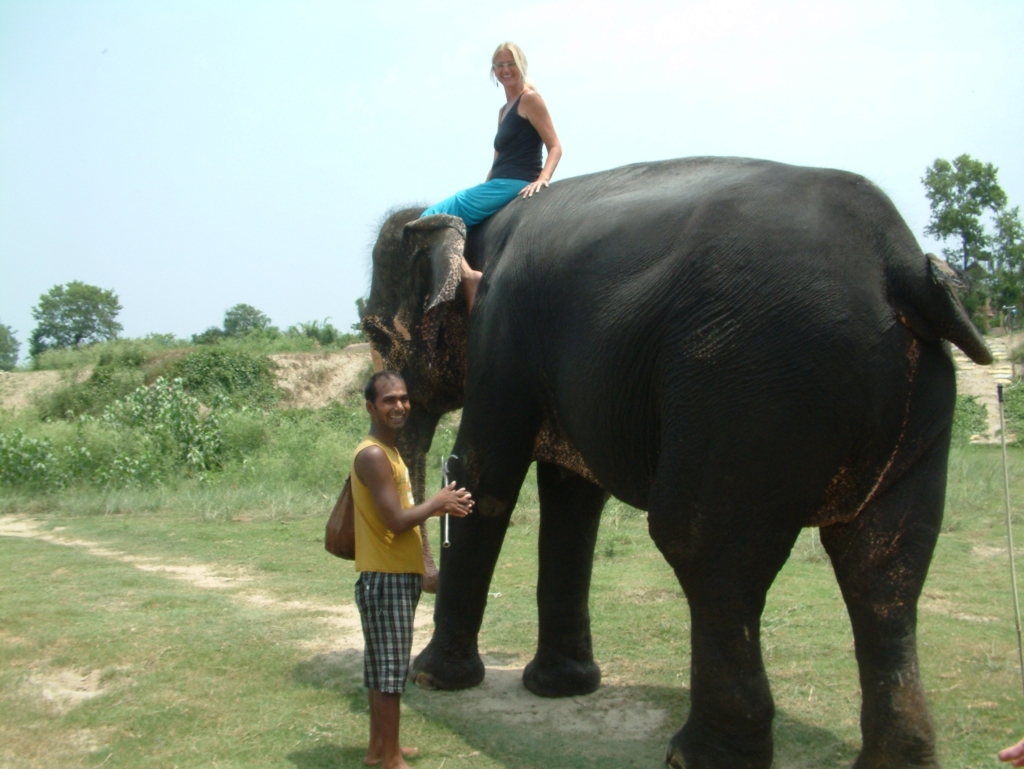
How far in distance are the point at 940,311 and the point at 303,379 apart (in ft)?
93.0

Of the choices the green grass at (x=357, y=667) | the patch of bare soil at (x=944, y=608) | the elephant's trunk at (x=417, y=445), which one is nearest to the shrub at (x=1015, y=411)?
the green grass at (x=357, y=667)

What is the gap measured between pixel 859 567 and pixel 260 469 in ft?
39.3

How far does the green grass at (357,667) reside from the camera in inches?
165

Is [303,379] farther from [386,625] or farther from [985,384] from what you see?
[386,625]

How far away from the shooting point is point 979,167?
32.3m

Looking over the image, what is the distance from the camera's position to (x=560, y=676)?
16.1 ft

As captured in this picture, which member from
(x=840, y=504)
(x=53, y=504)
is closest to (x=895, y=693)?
(x=840, y=504)

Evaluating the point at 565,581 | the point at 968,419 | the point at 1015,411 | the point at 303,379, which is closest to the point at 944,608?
the point at 565,581

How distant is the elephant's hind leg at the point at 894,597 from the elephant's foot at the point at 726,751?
1.29 feet

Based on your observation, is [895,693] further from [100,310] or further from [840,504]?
[100,310]

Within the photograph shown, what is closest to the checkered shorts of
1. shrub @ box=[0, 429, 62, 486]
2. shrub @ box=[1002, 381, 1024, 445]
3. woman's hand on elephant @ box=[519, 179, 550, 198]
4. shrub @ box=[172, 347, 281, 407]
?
woman's hand on elephant @ box=[519, 179, 550, 198]

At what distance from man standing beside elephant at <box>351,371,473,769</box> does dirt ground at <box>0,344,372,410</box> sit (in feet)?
84.0

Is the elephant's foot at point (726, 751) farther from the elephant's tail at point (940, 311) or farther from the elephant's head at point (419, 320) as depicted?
the elephant's head at point (419, 320)

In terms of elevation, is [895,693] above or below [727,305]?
below
